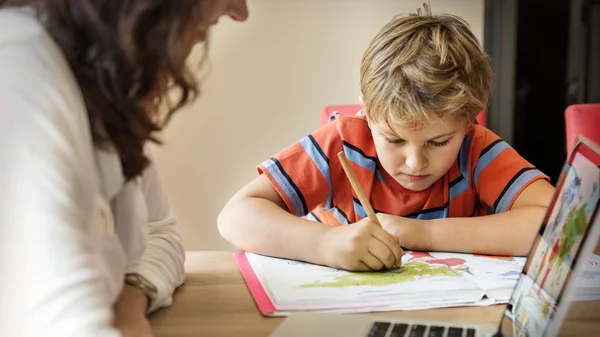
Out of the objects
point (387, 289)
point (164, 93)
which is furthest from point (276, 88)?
point (164, 93)

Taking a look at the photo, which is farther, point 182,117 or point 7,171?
point 182,117

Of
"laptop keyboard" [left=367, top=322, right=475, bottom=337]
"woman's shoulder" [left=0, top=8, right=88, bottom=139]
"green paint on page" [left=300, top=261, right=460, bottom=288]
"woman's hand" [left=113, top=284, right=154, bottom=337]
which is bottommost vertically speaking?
"green paint on page" [left=300, top=261, right=460, bottom=288]

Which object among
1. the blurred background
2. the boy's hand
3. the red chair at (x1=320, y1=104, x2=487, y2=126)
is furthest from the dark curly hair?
the blurred background

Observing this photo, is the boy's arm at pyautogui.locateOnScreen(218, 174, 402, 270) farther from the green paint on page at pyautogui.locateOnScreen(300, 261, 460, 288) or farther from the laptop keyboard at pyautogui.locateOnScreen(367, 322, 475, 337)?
the laptop keyboard at pyautogui.locateOnScreen(367, 322, 475, 337)

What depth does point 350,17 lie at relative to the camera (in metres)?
2.08

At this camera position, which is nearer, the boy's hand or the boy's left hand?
the boy's hand

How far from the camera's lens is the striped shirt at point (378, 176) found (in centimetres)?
122

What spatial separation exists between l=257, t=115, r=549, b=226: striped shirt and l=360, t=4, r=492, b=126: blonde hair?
9cm

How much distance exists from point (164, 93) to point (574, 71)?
239 centimetres

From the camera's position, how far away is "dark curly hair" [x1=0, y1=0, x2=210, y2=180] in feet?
1.82

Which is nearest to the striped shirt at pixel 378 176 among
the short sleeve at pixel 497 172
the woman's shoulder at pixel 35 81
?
the short sleeve at pixel 497 172

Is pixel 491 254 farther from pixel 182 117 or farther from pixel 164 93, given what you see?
pixel 182 117

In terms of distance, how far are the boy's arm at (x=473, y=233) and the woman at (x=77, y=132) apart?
1.67ft

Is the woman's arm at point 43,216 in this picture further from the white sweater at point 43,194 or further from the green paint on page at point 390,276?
the green paint on page at point 390,276
